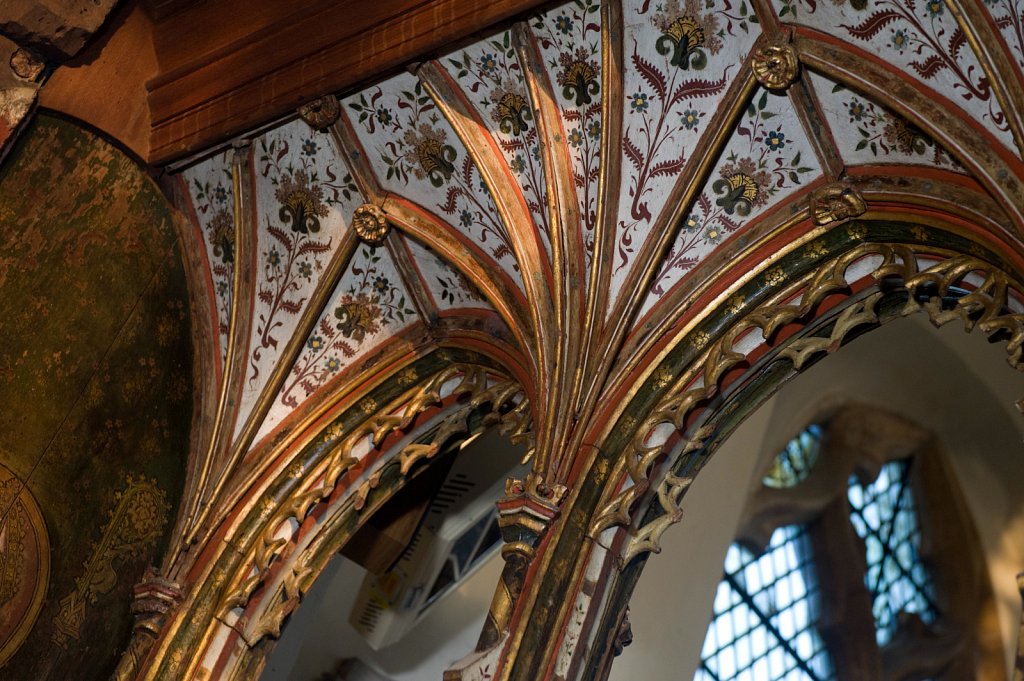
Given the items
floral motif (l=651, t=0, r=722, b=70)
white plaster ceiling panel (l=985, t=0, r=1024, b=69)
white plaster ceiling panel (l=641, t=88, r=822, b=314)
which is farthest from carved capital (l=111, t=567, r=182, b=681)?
white plaster ceiling panel (l=985, t=0, r=1024, b=69)

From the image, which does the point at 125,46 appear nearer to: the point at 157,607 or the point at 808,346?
the point at 157,607

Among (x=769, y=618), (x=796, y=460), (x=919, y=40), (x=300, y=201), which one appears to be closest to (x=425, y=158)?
(x=300, y=201)

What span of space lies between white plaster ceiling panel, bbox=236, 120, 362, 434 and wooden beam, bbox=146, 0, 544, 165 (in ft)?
0.71

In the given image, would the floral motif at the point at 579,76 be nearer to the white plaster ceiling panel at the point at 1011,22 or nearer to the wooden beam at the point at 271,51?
the wooden beam at the point at 271,51

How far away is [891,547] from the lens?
449 inches

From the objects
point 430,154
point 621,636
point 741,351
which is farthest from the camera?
point 430,154

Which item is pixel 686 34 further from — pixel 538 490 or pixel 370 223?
pixel 538 490

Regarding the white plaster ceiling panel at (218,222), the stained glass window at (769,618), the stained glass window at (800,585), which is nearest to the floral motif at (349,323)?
the white plaster ceiling panel at (218,222)

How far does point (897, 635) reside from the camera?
1098 cm

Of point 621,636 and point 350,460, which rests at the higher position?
point 350,460

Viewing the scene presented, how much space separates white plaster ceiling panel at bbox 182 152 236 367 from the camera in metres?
7.21

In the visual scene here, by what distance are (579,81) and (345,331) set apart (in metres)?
1.97

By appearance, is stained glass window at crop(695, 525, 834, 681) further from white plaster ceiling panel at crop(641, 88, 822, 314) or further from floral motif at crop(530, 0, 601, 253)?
floral motif at crop(530, 0, 601, 253)

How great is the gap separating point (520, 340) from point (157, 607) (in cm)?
226
